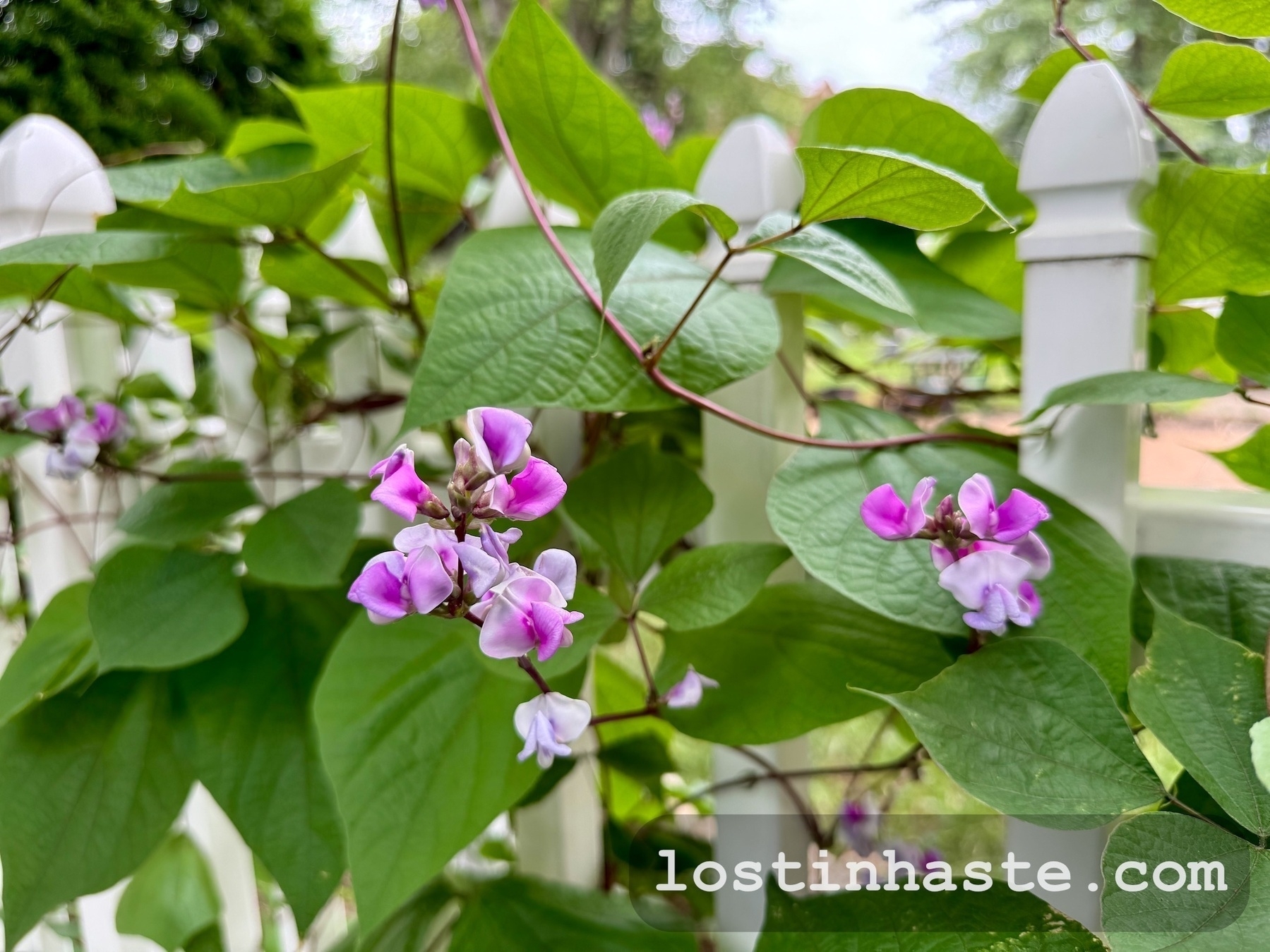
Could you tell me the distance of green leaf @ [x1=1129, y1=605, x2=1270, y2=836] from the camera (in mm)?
336

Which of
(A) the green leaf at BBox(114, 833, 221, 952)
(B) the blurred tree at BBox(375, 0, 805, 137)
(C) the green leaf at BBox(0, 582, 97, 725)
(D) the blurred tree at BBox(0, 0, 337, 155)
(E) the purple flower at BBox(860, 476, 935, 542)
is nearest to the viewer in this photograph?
(E) the purple flower at BBox(860, 476, 935, 542)

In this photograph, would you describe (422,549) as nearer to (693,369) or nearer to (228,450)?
(693,369)

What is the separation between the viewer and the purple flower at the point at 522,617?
27cm

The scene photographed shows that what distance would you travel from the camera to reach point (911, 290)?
0.56 m

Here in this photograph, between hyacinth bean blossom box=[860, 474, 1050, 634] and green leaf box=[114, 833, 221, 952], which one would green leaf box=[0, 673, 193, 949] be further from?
hyacinth bean blossom box=[860, 474, 1050, 634]

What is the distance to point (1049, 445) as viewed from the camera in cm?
49

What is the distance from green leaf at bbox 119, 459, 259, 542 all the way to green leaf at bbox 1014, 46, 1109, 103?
633 millimetres

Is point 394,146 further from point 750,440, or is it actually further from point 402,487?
point 402,487

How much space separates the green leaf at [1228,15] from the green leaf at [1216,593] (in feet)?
0.92

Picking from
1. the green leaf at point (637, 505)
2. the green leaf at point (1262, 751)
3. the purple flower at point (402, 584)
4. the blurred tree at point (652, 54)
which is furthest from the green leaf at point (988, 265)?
the blurred tree at point (652, 54)

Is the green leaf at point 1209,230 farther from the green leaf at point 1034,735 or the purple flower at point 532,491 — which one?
the purple flower at point 532,491

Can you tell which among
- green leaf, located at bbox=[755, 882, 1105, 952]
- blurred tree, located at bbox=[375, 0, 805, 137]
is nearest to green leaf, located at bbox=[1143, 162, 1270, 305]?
green leaf, located at bbox=[755, 882, 1105, 952]

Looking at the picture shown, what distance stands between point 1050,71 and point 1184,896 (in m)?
0.46

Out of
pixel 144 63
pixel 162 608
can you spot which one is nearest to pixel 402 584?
pixel 162 608
